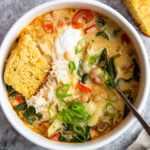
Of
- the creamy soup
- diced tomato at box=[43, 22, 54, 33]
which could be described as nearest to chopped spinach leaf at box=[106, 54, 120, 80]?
Answer: the creamy soup

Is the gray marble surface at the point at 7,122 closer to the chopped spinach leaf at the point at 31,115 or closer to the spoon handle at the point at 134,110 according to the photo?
the chopped spinach leaf at the point at 31,115

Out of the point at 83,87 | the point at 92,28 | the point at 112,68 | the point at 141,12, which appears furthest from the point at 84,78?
the point at 141,12

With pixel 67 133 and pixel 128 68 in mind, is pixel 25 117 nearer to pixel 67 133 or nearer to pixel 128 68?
pixel 67 133

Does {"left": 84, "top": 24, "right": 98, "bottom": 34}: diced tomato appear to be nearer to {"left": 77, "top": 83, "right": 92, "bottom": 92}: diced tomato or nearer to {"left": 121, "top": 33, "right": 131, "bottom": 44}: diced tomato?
{"left": 121, "top": 33, "right": 131, "bottom": 44}: diced tomato

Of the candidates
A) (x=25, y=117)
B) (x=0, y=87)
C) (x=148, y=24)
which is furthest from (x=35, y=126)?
(x=148, y=24)

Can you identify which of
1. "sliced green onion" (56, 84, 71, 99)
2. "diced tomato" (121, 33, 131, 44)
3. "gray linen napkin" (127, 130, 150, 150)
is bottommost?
"gray linen napkin" (127, 130, 150, 150)

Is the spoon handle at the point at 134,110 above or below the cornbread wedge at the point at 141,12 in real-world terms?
below

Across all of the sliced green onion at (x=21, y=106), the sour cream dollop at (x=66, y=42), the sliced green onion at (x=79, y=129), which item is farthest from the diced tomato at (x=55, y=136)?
the sour cream dollop at (x=66, y=42)
